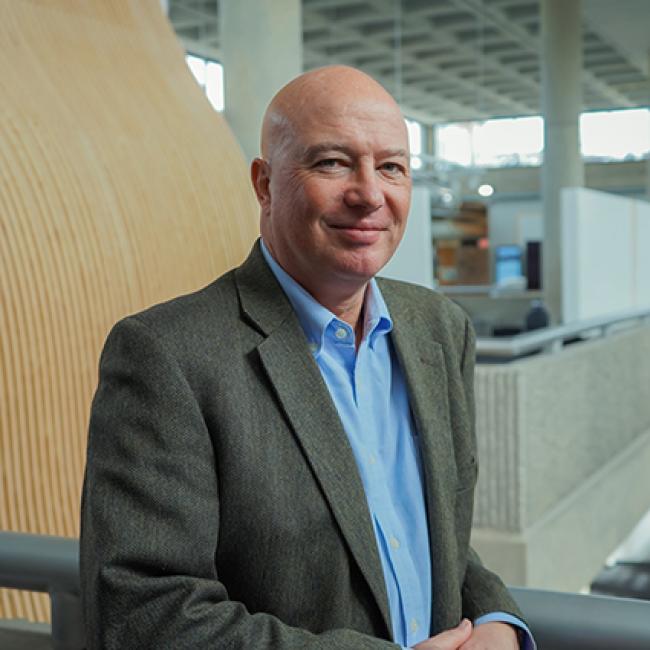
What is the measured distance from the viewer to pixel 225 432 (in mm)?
1150

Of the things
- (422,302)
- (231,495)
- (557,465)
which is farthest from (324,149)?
(557,465)

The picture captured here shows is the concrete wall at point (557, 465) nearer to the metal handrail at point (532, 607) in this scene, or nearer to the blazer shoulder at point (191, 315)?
the metal handrail at point (532, 607)

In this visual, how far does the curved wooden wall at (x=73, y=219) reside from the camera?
2.71 m

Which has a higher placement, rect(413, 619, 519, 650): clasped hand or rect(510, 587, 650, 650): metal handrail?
rect(510, 587, 650, 650): metal handrail

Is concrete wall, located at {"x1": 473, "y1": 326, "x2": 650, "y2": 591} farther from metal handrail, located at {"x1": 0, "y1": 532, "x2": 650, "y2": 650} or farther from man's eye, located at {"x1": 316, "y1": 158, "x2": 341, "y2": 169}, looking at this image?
man's eye, located at {"x1": 316, "y1": 158, "x2": 341, "y2": 169}

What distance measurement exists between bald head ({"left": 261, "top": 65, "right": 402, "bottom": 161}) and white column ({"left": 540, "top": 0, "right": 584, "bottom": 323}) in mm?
13906

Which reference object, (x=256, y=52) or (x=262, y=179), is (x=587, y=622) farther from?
(x=256, y=52)

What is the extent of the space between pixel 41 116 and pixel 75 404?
85cm

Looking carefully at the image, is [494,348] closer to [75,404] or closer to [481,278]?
[75,404]

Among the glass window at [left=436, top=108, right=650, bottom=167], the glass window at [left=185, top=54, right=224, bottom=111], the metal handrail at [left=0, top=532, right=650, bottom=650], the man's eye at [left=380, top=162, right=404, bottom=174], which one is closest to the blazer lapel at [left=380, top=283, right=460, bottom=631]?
the metal handrail at [left=0, top=532, right=650, bottom=650]

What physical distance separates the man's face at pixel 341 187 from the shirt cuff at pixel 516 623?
489 mm

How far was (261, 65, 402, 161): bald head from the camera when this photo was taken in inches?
48.8

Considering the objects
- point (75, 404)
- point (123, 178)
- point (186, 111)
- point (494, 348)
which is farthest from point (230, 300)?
point (494, 348)

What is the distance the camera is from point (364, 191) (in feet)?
4.02
